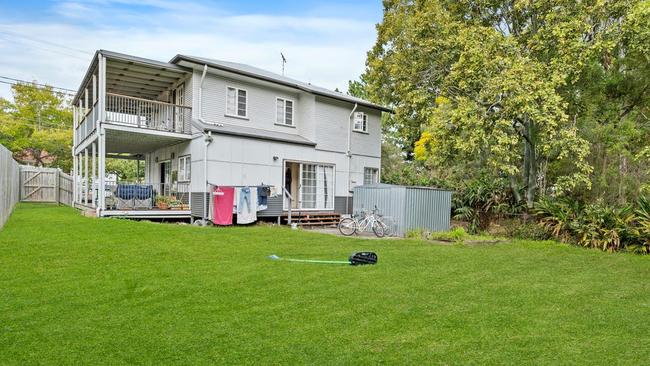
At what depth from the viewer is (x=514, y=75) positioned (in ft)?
37.7

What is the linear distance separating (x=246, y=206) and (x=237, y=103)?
410cm

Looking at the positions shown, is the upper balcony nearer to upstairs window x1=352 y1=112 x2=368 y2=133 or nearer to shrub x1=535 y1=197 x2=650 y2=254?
upstairs window x1=352 y1=112 x2=368 y2=133

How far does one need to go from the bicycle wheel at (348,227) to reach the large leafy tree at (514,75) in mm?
3719

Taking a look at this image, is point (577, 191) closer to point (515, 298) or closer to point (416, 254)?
point (416, 254)

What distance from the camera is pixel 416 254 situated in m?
8.94

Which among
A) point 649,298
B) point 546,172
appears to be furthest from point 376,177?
point 649,298

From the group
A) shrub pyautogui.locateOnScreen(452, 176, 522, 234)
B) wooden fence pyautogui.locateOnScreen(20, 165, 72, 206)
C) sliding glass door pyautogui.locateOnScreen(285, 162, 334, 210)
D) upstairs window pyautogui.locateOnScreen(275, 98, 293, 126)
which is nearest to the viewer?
→ shrub pyautogui.locateOnScreen(452, 176, 522, 234)

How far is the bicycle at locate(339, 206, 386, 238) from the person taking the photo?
1320 centimetres

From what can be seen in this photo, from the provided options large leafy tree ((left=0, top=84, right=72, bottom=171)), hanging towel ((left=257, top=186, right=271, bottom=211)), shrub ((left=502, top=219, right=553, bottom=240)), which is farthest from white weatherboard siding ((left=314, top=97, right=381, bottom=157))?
large leafy tree ((left=0, top=84, right=72, bottom=171))

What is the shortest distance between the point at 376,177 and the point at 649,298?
1453 centimetres


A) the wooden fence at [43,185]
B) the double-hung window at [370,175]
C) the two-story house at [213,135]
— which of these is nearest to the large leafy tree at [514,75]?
the two-story house at [213,135]

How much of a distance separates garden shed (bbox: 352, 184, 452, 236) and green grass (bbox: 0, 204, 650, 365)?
15.0ft

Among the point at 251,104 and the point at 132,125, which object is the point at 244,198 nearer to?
the point at 251,104

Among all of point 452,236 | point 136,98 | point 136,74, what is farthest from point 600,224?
point 136,74
